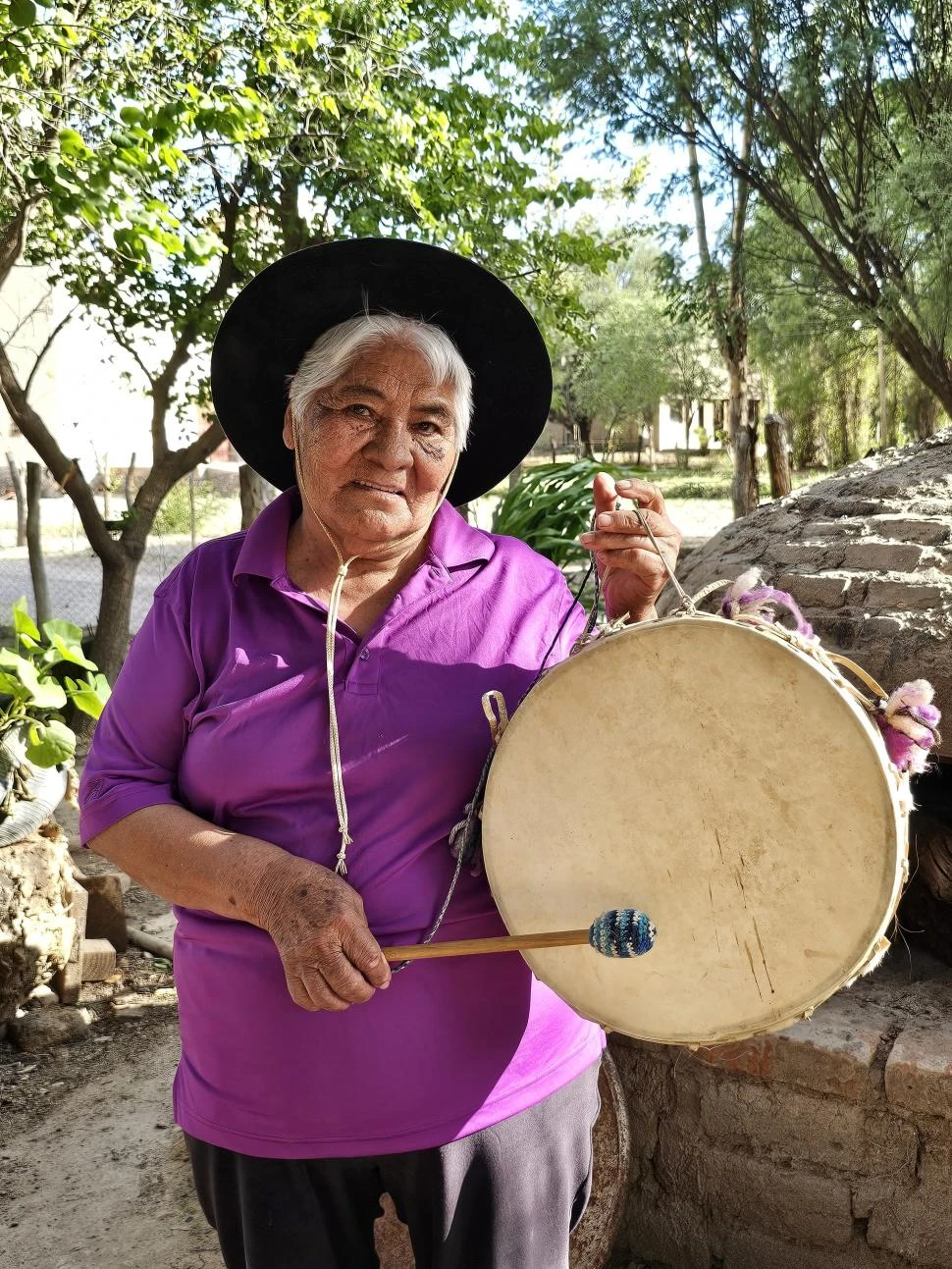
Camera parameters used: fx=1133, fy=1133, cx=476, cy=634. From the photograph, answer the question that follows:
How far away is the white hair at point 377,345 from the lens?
164 cm

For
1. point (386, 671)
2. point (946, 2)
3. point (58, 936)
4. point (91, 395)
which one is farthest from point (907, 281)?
point (91, 395)

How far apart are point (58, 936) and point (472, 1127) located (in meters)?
2.92

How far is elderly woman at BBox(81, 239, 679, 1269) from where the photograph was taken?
148 cm

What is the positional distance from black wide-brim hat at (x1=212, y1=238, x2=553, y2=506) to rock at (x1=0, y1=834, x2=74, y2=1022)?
2.54 metres

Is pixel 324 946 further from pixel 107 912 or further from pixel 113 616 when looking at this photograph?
pixel 113 616

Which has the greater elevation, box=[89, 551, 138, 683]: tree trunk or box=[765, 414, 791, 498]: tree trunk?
box=[765, 414, 791, 498]: tree trunk

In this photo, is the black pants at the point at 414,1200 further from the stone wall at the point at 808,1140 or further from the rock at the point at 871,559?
the rock at the point at 871,559

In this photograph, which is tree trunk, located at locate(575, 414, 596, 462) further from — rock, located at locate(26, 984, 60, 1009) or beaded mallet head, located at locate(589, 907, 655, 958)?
beaded mallet head, located at locate(589, 907, 655, 958)

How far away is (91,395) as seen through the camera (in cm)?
2036

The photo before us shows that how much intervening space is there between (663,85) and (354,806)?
14317 millimetres

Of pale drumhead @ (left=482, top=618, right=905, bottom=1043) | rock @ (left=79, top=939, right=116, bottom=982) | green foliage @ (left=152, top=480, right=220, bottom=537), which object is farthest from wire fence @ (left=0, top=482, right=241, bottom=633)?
pale drumhead @ (left=482, top=618, right=905, bottom=1043)

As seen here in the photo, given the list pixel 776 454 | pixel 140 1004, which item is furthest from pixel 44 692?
pixel 776 454

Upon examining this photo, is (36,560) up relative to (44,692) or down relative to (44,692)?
up

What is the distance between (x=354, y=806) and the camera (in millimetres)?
1499
